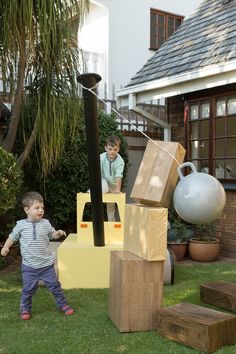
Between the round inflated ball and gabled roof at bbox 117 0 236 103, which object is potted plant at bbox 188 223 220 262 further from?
the round inflated ball

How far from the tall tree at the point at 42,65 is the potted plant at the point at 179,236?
2.20 m

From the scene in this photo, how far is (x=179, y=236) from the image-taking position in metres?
7.62

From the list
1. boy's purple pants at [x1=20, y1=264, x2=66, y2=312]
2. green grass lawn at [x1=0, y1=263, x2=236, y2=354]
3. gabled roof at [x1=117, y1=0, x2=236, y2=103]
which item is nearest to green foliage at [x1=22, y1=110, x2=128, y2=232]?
Answer: gabled roof at [x1=117, y1=0, x2=236, y2=103]

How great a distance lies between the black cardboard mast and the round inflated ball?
1457mm

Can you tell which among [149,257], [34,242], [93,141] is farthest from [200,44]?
[149,257]

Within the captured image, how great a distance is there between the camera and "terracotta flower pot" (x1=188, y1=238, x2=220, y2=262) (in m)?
7.21

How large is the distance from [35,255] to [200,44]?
206 inches

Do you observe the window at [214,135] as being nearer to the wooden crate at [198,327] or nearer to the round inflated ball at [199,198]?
the wooden crate at [198,327]

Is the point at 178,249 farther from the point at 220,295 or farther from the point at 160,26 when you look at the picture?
the point at 160,26

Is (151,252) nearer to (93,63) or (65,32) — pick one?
(65,32)

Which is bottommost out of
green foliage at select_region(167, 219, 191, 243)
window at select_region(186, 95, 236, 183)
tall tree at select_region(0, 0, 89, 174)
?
green foliage at select_region(167, 219, 191, 243)

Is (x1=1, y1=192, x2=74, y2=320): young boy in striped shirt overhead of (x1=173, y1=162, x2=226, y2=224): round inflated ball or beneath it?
beneath

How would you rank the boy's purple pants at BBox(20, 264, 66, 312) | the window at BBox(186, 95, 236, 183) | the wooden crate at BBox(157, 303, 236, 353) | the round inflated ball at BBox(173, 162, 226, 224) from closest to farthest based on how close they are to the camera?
the round inflated ball at BBox(173, 162, 226, 224), the wooden crate at BBox(157, 303, 236, 353), the boy's purple pants at BBox(20, 264, 66, 312), the window at BBox(186, 95, 236, 183)

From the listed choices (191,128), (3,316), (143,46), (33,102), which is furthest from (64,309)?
(143,46)
